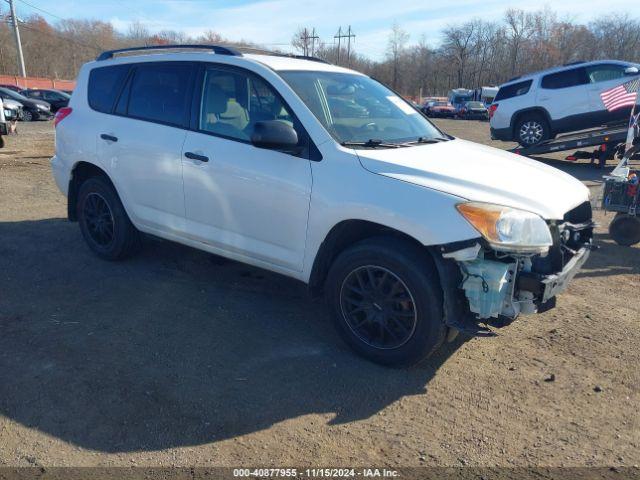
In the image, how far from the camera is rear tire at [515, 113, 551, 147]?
1428 centimetres

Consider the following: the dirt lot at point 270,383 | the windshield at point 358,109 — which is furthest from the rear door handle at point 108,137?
the windshield at point 358,109

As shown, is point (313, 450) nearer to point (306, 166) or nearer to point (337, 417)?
point (337, 417)

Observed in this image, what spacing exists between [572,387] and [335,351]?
5.15 feet

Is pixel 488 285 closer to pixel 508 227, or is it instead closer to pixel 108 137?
pixel 508 227

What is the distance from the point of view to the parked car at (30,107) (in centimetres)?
2592

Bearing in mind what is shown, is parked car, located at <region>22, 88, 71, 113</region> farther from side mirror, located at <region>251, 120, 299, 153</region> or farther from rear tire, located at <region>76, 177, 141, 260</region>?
side mirror, located at <region>251, 120, 299, 153</region>

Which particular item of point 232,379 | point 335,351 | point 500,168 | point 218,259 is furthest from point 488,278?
point 218,259

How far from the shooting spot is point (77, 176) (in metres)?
5.52

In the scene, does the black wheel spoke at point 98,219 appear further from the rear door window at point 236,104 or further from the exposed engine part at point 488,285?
the exposed engine part at point 488,285

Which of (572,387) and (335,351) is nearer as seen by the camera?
(572,387)

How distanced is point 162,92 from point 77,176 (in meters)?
1.59

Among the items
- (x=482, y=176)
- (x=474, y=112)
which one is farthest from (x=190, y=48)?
(x=474, y=112)

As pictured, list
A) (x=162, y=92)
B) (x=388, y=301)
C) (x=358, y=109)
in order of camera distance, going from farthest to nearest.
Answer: (x=162, y=92)
(x=358, y=109)
(x=388, y=301)

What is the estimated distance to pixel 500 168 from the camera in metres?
3.67
